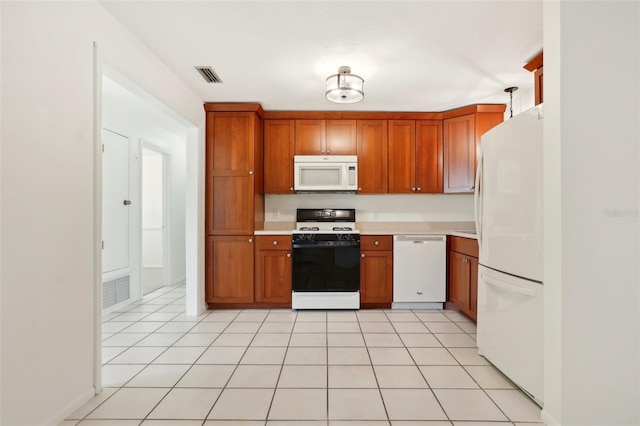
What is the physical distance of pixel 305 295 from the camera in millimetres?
3467

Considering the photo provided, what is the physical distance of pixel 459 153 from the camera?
3.65 m

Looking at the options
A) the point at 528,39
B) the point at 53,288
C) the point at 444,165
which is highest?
the point at 528,39

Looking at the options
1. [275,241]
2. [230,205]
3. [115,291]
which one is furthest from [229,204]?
[115,291]

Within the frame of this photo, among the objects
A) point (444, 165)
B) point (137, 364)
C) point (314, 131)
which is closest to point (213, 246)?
point (137, 364)

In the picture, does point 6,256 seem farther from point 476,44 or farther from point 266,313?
point 476,44

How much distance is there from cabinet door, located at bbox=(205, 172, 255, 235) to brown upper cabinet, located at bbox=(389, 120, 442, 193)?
1.74 meters

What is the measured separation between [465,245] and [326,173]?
1.72 m

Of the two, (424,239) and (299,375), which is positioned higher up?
(424,239)

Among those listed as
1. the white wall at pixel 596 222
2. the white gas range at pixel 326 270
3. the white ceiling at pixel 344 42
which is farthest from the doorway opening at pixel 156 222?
the white wall at pixel 596 222

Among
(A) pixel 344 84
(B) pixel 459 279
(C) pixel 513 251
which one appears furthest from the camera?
(B) pixel 459 279

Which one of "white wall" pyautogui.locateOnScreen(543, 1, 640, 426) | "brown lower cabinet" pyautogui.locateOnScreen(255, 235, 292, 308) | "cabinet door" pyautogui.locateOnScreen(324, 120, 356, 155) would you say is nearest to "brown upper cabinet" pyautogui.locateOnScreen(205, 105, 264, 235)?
"brown lower cabinet" pyautogui.locateOnScreen(255, 235, 292, 308)

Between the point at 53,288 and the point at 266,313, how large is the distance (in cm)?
214

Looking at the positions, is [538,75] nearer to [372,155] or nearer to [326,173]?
[372,155]

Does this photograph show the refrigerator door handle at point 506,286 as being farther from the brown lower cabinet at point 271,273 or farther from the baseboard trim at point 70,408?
the baseboard trim at point 70,408
